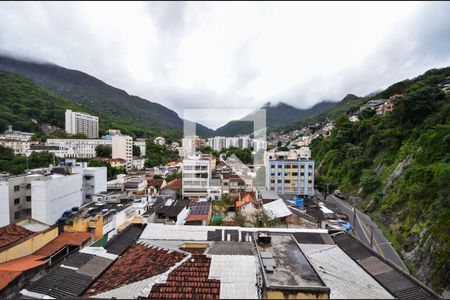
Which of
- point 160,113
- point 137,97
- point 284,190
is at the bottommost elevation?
point 284,190

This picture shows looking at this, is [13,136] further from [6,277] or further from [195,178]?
[6,277]

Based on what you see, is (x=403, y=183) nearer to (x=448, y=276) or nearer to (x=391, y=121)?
(x=448, y=276)

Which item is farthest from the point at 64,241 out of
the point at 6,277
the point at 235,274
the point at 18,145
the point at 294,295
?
the point at 18,145

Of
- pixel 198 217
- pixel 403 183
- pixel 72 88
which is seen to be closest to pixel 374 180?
pixel 403 183

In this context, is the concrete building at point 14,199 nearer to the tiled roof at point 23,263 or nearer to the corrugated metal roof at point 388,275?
the tiled roof at point 23,263

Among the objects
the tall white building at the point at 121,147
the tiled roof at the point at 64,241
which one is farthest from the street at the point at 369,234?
the tall white building at the point at 121,147

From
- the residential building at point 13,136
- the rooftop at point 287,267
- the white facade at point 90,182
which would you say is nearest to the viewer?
the rooftop at point 287,267
